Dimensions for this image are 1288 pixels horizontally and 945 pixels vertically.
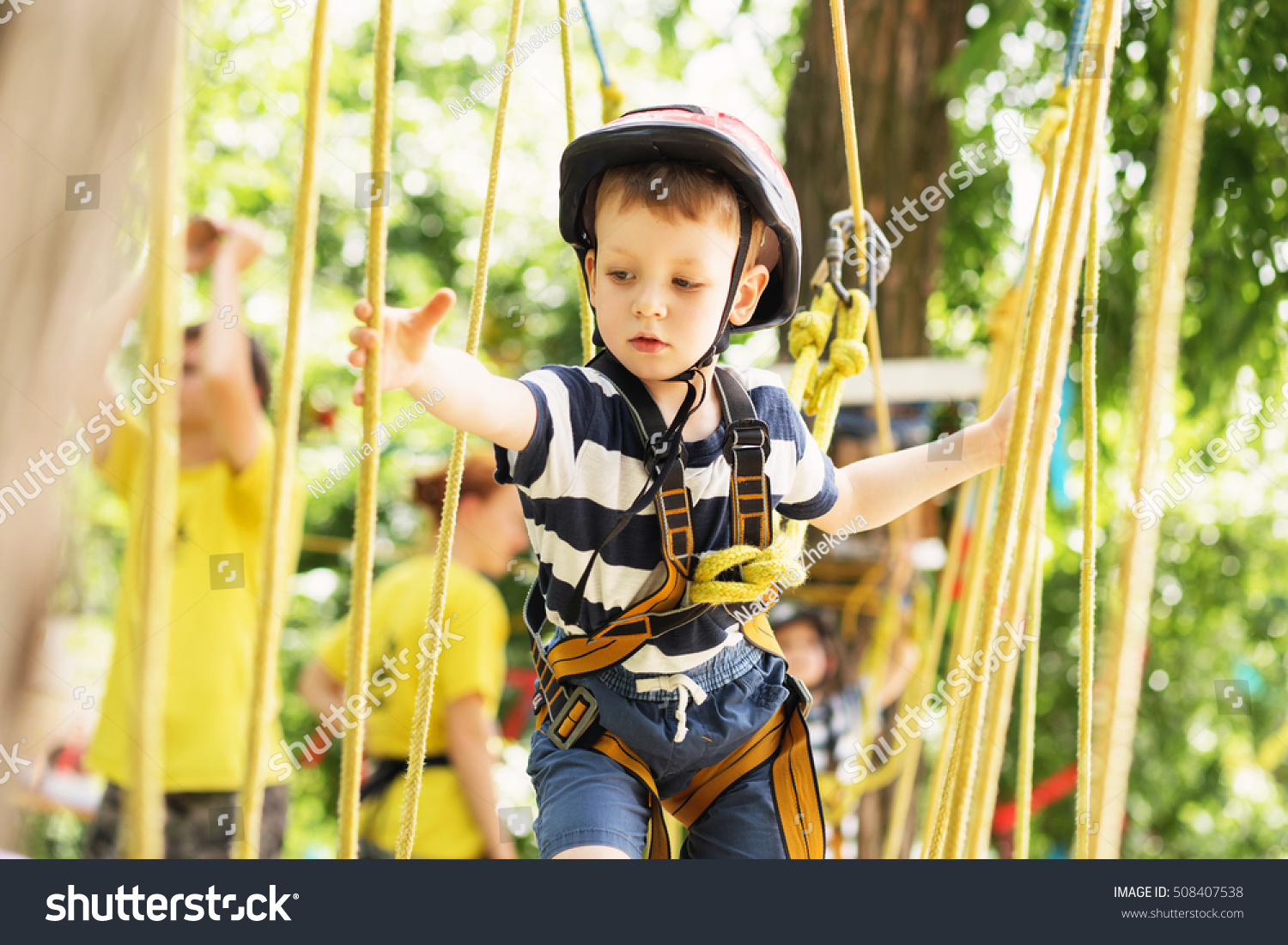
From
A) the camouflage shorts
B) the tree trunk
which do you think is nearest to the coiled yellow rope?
the camouflage shorts

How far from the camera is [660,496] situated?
2.82ft

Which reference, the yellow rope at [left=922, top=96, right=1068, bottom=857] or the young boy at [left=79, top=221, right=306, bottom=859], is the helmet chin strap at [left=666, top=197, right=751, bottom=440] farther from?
the young boy at [left=79, top=221, right=306, bottom=859]

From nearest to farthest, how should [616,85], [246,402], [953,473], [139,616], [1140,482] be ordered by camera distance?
[139,616] < [1140,482] < [953,473] < [616,85] < [246,402]

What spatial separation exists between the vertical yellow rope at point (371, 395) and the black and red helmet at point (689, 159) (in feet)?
0.92

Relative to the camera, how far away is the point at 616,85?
50.2 inches

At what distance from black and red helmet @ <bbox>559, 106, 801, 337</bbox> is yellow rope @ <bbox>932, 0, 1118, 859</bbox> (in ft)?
0.88

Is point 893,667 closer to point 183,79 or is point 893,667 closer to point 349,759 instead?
point 349,759

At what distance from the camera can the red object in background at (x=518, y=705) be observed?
130 inches

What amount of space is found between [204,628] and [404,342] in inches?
39.5

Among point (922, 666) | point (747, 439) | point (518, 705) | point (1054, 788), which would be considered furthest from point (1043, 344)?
point (1054, 788)

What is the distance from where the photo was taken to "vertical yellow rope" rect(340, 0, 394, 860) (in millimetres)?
587
